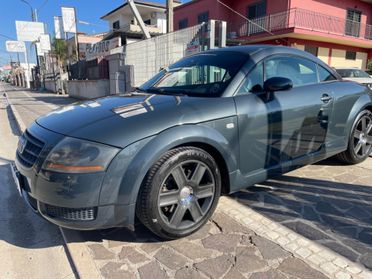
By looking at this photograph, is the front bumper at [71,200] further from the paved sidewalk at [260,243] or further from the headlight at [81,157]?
the paved sidewalk at [260,243]

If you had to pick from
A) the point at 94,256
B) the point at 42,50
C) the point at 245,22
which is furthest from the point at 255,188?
the point at 42,50

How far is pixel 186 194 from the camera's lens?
248cm

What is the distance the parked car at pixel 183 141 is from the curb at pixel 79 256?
11.7 inches

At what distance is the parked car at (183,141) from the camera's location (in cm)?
210

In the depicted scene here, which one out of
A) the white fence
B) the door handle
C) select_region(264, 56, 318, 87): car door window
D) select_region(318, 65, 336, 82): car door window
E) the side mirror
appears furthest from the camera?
the white fence

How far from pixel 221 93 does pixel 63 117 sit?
4.59ft

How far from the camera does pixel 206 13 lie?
2459 cm

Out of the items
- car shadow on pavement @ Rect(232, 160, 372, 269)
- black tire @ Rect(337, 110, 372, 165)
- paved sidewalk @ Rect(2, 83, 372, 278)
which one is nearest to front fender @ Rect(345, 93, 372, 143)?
black tire @ Rect(337, 110, 372, 165)

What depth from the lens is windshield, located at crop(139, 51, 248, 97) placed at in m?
2.89

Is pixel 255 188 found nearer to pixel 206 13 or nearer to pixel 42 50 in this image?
pixel 206 13

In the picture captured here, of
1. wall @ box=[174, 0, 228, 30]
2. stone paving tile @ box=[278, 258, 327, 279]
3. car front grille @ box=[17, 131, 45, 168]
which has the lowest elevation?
stone paving tile @ box=[278, 258, 327, 279]

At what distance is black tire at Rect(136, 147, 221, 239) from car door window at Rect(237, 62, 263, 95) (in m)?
0.78

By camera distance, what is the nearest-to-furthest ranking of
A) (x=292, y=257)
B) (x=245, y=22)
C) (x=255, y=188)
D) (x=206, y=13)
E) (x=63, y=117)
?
(x=292, y=257) < (x=63, y=117) < (x=255, y=188) < (x=245, y=22) < (x=206, y=13)

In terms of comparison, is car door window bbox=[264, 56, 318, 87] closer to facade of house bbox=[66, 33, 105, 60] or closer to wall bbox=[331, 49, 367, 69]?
wall bbox=[331, 49, 367, 69]
